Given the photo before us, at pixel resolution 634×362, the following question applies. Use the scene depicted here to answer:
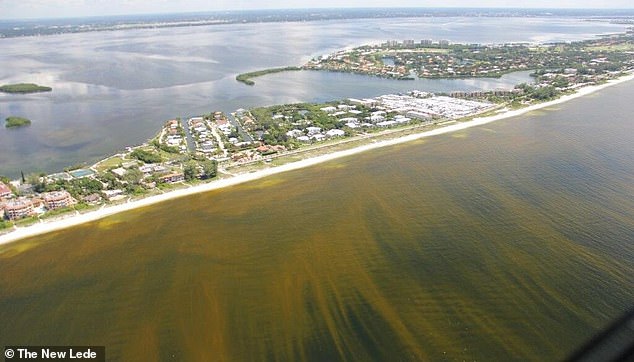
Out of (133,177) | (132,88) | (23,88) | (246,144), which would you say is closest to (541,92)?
(246,144)

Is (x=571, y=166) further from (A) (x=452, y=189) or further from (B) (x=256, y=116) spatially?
(B) (x=256, y=116)

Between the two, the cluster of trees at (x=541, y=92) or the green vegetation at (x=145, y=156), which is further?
the cluster of trees at (x=541, y=92)

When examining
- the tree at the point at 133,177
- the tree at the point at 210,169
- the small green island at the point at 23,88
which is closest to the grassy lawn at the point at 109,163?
the tree at the point at 133,177

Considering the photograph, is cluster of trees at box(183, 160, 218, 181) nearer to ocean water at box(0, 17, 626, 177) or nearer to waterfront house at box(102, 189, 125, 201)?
waterfront house at box(102, 189, 125, 201)

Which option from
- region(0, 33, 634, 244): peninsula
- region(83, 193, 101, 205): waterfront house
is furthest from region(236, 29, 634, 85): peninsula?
region(83, 193, 101, 205): waterfront house

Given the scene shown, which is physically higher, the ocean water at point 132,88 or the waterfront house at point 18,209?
the ocean water at point 132,88

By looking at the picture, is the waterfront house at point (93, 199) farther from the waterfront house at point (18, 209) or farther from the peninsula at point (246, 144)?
the waterfront house at point (18, 209)
